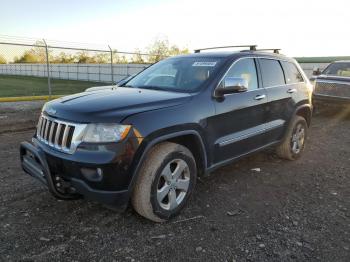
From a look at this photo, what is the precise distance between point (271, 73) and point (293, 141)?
1.31 meters

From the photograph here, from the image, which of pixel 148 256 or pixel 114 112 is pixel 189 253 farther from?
pixel 114 112

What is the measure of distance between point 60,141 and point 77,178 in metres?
0.42

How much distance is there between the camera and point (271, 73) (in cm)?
487

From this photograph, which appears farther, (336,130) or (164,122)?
(336,130)

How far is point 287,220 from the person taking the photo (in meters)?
3.52

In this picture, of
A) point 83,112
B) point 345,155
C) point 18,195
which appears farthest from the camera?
point 345,155

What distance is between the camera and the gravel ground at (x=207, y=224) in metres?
2.89

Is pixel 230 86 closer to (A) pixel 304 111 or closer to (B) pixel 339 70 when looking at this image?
(A) pixel 304 111

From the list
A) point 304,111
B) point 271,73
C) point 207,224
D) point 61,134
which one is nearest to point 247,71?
point 271,73

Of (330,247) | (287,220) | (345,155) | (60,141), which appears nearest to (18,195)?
(60,141)

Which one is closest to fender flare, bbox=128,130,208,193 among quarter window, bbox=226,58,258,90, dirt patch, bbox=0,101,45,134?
quarter window, bbox=226,58,258,90

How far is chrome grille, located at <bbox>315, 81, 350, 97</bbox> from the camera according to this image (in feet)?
32.3

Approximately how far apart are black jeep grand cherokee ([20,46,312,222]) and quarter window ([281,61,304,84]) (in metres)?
0.62

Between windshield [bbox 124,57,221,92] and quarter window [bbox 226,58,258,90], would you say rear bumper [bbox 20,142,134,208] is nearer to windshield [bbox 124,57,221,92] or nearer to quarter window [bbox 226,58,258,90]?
windshield [bbox 124,57,221,92]
